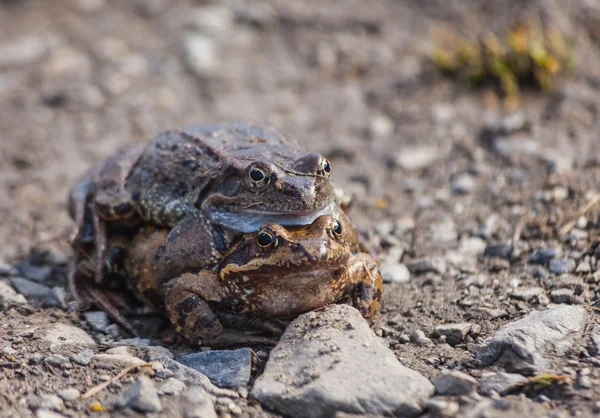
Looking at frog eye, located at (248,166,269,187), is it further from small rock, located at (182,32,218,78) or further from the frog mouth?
small rock, located at (182,32,218,78)

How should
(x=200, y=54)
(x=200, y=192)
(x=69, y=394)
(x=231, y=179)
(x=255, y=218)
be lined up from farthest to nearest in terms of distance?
(x=200, y=54) < (x=200, y=192) < (x=231, y=179) < (x=255, y=218) < (x=69, y=394)

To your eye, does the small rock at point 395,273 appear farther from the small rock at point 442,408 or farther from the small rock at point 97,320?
the small rock at point 97,320

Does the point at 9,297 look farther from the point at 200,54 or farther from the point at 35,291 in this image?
the point at 200,54

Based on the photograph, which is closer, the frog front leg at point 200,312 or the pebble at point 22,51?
the frog front leg at point 200,312

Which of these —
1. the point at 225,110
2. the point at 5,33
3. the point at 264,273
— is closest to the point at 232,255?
the point at 264,273

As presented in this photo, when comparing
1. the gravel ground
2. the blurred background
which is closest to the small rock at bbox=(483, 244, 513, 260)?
the gravel ground

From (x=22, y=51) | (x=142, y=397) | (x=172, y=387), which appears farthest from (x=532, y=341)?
(x=22, y=51)

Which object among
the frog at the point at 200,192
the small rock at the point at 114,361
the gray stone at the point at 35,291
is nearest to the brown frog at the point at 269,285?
the frog at the point at 200,192
